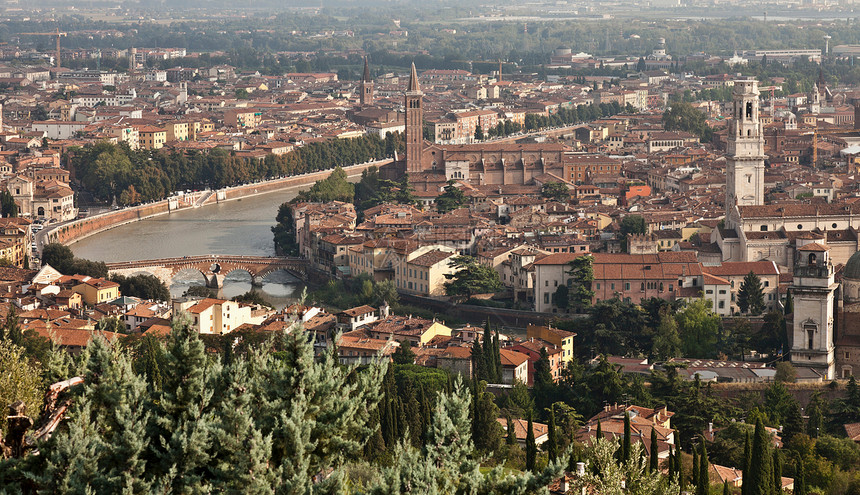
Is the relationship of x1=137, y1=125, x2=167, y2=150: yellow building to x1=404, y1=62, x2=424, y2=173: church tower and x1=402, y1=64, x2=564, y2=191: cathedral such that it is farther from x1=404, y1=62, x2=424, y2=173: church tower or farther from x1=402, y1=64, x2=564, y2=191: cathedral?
x1=402, y1=64, x2=564, y2=191: cathedral

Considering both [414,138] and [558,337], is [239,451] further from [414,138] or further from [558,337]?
[414,138]

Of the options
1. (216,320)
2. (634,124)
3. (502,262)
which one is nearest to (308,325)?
(216,320)

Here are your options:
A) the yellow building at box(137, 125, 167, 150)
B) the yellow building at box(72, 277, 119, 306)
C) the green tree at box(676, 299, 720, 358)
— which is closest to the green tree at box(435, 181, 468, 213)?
the yellow building at box(72, 277, 119, 306)

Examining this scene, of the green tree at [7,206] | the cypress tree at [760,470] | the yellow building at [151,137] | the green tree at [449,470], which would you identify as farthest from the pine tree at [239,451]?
the yellow building at [151,137]

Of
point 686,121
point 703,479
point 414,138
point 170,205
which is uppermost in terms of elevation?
point 703,479

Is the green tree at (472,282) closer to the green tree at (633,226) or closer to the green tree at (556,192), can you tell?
the green tree at (633,226)

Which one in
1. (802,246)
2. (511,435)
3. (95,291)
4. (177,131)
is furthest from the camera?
(177,131)

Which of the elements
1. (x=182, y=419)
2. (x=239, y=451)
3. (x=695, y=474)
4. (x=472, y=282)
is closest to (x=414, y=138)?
(x=472, y=282)
